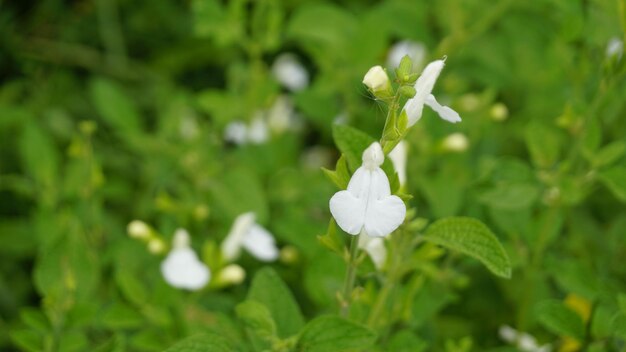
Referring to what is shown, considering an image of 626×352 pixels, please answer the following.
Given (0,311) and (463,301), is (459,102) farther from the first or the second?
(0,311)

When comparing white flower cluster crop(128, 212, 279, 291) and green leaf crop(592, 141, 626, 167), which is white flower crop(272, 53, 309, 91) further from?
green leaf crop(592, 141, 626, 167)

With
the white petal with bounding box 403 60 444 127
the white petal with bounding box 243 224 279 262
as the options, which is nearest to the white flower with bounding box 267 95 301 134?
the white petal with bounding box 243 224 279 262

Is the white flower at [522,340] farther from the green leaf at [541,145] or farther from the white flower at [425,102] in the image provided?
the white flower at [425,102]

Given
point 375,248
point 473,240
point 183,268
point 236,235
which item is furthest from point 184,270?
point 473,240

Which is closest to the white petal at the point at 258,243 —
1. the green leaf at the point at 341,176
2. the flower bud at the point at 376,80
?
the green leaf at the point at 341,176

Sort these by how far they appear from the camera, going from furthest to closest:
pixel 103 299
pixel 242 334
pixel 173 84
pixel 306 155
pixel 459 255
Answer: pixel 173 84 → pixel 306 155 → pixel 103 299 → pixel 459 255 → pixel 242 334

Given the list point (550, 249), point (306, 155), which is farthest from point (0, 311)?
point (550, 249)
